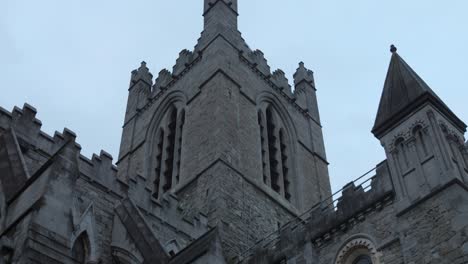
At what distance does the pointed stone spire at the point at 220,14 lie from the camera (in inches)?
1072

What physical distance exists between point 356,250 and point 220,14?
16926 millimetres

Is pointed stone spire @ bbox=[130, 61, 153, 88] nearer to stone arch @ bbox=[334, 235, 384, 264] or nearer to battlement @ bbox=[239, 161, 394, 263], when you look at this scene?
battlement @ bbox=[239, 161, 394, 263]

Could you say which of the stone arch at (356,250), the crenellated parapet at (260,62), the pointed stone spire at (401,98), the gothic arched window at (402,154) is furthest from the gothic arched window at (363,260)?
the crenellated parapet at (260,62)

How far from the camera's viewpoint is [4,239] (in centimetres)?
960

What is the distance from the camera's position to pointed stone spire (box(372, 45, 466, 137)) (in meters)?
13.6

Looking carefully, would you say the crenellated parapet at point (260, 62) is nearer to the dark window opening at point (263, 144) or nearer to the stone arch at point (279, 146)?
the stone arch at point (279, 146)

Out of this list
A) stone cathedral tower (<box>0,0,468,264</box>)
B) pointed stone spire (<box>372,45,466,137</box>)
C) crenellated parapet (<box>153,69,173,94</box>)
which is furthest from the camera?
Answer: crenellated parapet (<box>153,69,173,94</box>)

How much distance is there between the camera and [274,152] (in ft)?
82.9

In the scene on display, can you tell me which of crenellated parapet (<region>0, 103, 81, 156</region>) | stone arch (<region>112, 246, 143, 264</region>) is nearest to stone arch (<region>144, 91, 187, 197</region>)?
crenellated parapet (<region>0, 103, 81, 156</region>)

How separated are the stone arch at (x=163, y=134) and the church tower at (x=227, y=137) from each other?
0.15 ft

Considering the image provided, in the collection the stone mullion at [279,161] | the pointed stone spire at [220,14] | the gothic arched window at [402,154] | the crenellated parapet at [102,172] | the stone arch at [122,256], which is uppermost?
the pointed stone spire at [220,14]

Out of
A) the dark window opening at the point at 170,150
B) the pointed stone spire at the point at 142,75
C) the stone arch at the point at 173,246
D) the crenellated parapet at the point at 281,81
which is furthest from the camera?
A: the pointed stone spire at the point at 142,75

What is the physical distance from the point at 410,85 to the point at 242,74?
40.4 feet

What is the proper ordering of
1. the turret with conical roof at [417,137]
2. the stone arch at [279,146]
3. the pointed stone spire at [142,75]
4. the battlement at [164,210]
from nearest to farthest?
the turret with conical roof at [417,137] → the battlement at [164,210] → the stone arch at [279,146] → the pointed stone spire at [142,75]
